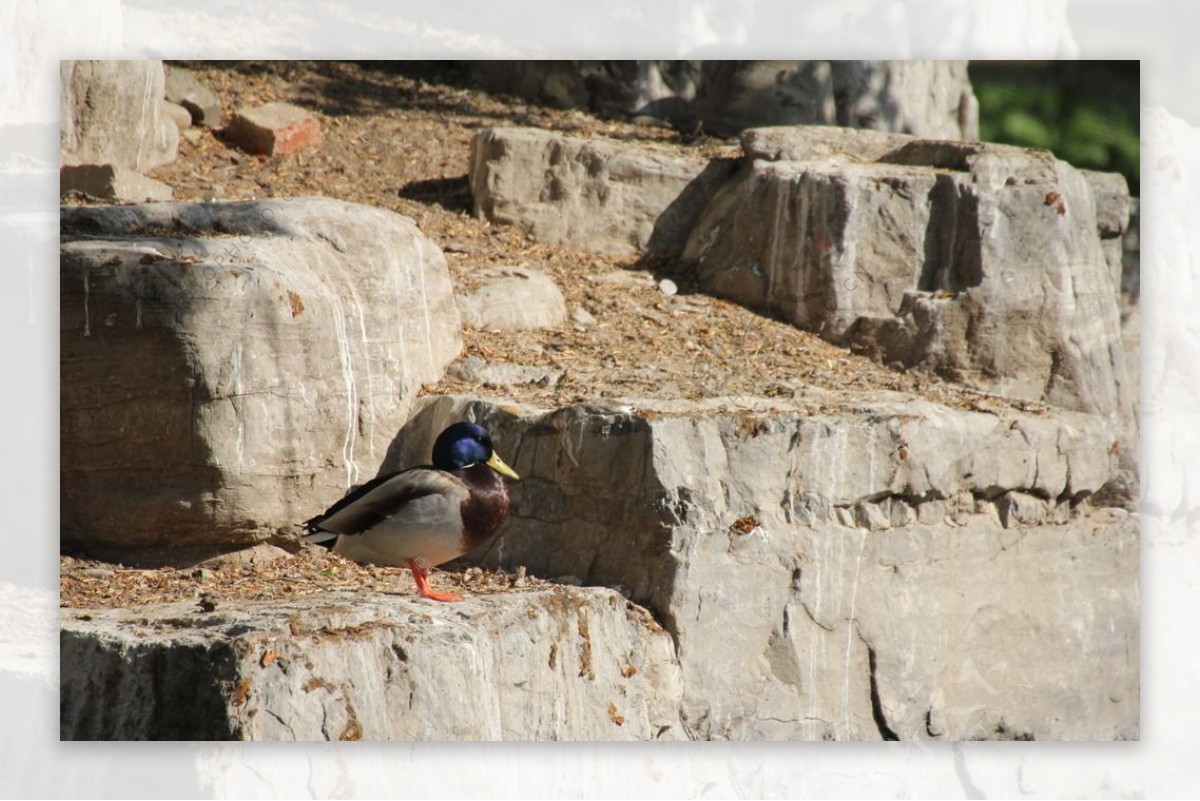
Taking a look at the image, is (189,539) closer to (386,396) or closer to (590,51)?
(386,396)

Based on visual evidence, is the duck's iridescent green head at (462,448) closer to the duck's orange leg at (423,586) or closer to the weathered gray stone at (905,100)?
the duck's orange leg at (423,586)

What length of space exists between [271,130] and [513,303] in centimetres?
164

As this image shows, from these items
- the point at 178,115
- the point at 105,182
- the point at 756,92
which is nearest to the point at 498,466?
the point at 105,182

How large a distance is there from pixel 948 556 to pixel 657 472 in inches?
45.5

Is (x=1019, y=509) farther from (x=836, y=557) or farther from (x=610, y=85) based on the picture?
(x=610, y=85)

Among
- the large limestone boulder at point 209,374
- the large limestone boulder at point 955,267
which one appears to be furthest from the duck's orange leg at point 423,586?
the large limestone boulder at point 955,267

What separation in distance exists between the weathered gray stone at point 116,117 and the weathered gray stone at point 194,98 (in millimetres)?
341

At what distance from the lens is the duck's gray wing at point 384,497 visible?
4.64 metres

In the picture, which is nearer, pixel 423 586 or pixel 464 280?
pixel 423 586

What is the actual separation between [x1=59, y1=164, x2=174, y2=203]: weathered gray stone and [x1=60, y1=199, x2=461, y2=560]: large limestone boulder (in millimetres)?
994

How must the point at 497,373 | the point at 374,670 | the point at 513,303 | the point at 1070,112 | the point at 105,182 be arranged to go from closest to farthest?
the point at 374,670, the point at 497,373, the point at 1070,112, the point at 105,182, the point at 513,303

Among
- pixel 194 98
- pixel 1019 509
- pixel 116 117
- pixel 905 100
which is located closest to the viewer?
pixel 1019 509

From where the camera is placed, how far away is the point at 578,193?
7.21m

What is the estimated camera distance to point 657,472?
494 cm
